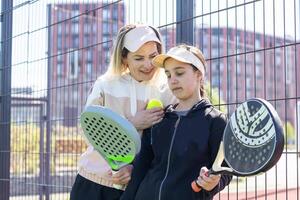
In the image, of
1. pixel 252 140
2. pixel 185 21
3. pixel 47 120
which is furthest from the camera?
pixel 47 120

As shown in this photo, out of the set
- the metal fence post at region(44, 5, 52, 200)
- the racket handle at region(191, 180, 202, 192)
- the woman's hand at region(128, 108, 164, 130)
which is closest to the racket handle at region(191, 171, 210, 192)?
the racket handle at region(191, 180, 202, 192)

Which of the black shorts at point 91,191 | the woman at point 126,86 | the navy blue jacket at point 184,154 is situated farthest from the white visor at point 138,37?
the black shorts at point 91,191

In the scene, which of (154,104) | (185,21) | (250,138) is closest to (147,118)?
(154,104)

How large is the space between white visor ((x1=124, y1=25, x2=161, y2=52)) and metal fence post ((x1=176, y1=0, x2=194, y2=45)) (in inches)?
25.9

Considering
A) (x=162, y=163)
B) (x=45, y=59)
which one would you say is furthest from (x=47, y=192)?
(x=162, y=163)

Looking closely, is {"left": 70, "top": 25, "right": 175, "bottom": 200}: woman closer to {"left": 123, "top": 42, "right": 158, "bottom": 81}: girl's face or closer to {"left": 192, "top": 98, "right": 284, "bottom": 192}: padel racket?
{"left": 123, "top": 42, "right": 158, "bottom": 81}: girl's face

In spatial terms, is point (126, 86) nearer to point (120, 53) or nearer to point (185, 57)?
point (120, 53)

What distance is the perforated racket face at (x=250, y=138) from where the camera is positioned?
6.01ft

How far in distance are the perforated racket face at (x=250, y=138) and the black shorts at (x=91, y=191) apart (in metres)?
0.87

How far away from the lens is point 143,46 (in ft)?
8.73

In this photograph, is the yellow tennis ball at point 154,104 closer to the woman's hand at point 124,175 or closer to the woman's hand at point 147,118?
the woman's hand at point 147,118

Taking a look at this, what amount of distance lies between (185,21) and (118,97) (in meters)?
0.86

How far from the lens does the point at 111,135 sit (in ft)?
7.70

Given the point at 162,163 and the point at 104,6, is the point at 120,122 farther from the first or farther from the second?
the point at 104,6
